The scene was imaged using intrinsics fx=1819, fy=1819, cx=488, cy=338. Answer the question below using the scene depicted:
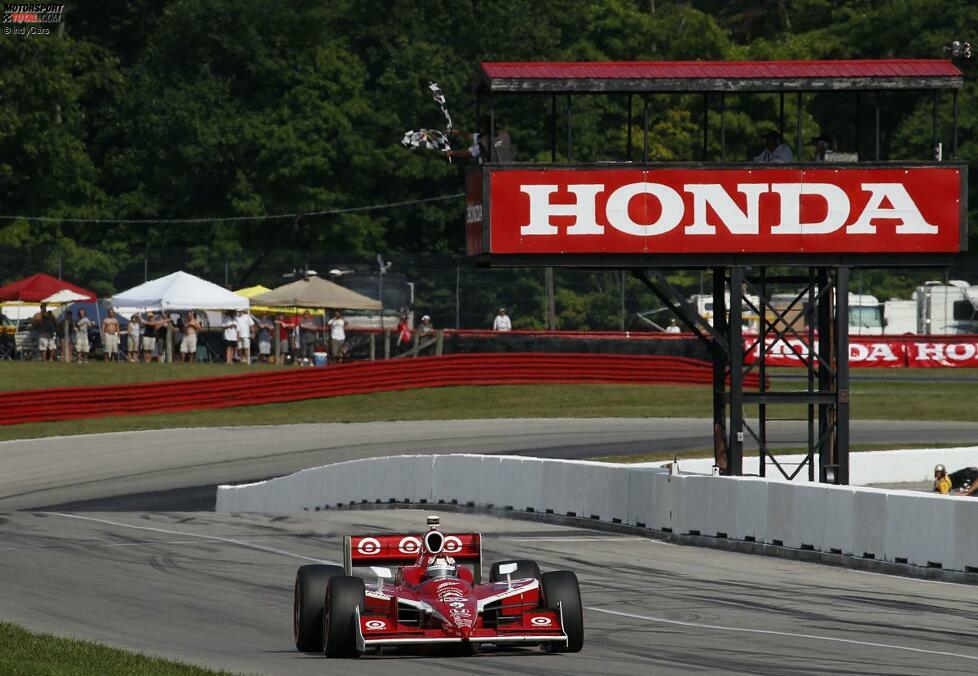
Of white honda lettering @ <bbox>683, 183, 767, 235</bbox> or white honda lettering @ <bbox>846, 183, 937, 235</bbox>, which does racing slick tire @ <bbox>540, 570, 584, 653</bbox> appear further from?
white honda lettering @ <bbox>846, 183, 937, 235</bbox>

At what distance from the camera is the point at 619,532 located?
75.1 feet

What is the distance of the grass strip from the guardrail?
27.1 meters

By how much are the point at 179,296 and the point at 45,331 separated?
3.60 meters

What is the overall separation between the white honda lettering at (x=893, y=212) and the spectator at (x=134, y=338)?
27.9 meters

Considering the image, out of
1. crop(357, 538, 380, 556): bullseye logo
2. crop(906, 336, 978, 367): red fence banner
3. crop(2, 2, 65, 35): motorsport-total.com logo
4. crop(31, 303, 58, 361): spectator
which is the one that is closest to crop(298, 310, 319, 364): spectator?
crop(31, 303, 58, 361): spectator

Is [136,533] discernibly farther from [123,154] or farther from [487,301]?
[123,154]

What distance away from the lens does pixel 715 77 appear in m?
23.8

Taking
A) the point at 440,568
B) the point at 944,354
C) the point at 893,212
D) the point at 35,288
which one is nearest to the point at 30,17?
the point at 35,288

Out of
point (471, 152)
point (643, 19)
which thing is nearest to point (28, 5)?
point (643, 19)

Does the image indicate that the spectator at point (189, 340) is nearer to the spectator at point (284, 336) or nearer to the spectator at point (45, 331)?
the spectator at point (284, 336)

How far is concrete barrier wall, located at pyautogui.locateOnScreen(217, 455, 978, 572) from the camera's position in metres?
17.7

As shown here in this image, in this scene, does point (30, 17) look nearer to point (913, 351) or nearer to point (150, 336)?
point (150, 336)

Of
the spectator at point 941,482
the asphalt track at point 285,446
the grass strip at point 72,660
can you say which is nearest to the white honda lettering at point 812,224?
the spectator at point 941,482

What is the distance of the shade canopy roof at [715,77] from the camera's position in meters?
23.8
